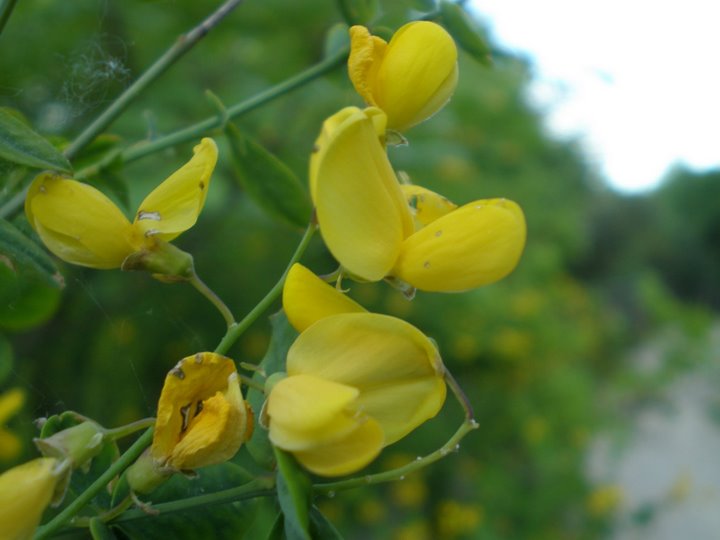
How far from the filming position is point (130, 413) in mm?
1680

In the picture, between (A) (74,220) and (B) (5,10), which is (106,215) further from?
(B) (5,10)

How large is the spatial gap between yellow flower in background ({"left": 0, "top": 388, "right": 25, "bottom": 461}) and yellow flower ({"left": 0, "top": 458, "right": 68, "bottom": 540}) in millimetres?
156

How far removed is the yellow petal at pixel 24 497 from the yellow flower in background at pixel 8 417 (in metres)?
0.16

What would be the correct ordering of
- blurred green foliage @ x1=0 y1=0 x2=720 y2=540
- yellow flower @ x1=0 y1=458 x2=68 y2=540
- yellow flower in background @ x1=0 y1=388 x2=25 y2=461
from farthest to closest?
blurred green foliage @ x1=0 y1=0 x2=720 y2=540
yellow flower in background @ x1=0 y1=388 x2=25 y2=461
yellow flower @ x1=0 y1=458 x2=68 y2=540

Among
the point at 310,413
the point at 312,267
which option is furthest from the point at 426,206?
the point at 312,267

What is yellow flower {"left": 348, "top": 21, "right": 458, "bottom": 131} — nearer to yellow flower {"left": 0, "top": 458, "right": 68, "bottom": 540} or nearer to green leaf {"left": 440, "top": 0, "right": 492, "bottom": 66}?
green leaf {"left": 440, "top": 0, "right": 492, "bottom": 66}

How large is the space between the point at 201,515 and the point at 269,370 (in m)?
0.08

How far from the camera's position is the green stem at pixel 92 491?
1.19 feet

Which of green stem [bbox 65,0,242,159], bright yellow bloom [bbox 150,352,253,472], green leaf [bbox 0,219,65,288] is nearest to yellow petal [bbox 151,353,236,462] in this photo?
bright yellow bloom [bbox 150,352,253,472]

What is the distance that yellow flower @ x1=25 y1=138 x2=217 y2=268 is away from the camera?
400 mm

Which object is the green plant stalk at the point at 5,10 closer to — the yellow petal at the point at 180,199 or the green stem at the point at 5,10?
the green stem at the point at 5,10

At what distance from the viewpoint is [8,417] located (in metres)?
0.57

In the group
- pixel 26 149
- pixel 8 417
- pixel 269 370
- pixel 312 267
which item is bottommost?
pixel 312 267

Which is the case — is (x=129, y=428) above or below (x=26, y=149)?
below
